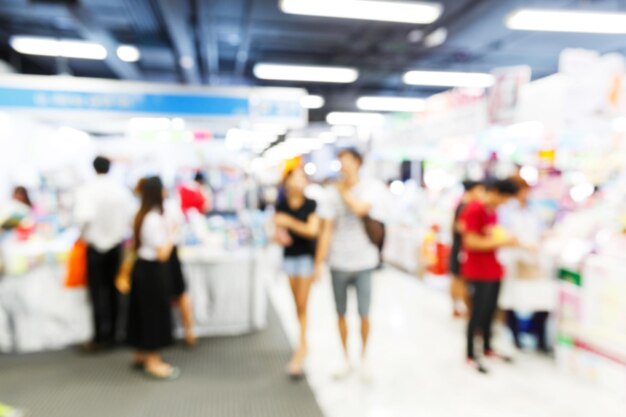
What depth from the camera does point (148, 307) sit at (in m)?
3.57

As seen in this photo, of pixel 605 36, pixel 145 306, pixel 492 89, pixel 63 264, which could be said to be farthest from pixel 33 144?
pixel 605 36

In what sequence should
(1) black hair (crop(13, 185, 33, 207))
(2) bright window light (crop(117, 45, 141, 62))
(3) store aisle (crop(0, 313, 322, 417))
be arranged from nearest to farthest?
(3) store aisle (crop(0, 313, 322, 417)), (1) black hair (crop(13, 185, 33, 207)), (2) bright window light (crop(117, 45, 141, 62))

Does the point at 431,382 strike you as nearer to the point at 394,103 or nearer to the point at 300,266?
the point at 300,266

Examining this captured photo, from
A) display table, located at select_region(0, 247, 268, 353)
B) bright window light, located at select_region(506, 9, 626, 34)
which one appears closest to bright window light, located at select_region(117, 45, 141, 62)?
display table, located at select_region(0, 247, 268, 353)

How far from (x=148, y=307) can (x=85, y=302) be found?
1105 mm

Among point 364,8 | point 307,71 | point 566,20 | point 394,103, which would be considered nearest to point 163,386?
point 364,8

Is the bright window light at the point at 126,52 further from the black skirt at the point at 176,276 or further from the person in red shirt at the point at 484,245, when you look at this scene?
the person in red shirt at the point at 484,245

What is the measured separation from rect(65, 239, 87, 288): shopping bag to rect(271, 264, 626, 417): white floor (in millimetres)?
2034

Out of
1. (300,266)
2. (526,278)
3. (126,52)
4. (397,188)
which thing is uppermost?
(126,52)

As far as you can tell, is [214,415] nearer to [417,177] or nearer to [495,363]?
[495,363]

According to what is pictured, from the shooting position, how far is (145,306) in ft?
11.7

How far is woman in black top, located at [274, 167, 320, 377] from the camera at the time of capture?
3504 millimetres

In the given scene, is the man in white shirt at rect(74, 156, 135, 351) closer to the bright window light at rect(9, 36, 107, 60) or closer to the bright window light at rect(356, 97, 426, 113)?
the bright window light at rect(9, 36, 107, 60)

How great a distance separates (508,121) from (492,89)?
0.42m
